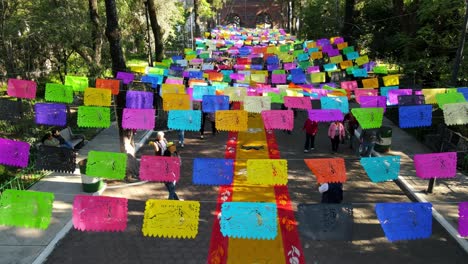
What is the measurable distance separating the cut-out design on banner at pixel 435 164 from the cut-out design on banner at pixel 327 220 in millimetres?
1568

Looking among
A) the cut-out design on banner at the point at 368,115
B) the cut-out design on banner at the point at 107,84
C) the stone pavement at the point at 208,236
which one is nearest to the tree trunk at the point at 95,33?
the stone pavement at the point at 208,236

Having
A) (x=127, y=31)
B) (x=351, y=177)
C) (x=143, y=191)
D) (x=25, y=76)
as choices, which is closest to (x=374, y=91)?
(x=351, y=177)

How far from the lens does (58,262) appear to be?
24.6 feet

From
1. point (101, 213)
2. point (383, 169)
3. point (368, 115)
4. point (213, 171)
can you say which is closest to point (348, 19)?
point (368, 115)

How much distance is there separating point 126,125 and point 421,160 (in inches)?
228

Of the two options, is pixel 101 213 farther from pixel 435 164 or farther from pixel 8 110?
pixel 435 164

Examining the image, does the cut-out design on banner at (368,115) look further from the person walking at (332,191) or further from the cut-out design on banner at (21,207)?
the cut-out design on banner at (21,207)

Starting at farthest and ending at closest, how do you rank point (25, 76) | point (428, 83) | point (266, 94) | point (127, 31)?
1. point (127, 31)
2. point (25, 76)
3. point (428, 83)
4. point (266, 94)

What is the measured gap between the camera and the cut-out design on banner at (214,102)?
8898mm

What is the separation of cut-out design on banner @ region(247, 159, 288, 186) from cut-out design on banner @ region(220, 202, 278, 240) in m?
0.64

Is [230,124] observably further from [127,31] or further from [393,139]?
[127,31]

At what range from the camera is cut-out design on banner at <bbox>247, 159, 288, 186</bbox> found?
6730 millimetres

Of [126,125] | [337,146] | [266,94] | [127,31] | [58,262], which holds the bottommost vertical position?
[58,262]

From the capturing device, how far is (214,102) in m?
8.97
